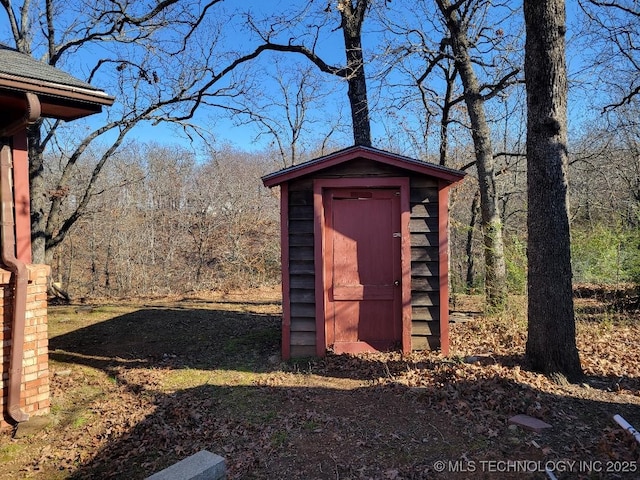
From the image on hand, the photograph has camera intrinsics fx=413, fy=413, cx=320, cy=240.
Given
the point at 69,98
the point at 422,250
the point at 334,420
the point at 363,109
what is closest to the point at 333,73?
the point at 363,109

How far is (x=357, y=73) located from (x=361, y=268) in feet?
20.7

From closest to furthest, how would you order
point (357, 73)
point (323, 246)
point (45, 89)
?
point (45, 89), point (323, 246), point (357, 73)

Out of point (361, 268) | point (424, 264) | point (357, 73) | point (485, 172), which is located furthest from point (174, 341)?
point (357, 73)

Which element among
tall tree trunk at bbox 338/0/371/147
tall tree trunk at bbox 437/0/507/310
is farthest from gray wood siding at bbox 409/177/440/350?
tall tree trunk at bbox 338/0/371/147

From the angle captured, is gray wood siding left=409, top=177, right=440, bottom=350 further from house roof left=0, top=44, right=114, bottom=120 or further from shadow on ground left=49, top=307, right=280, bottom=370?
house roof left=0, top=44, right=114, bottom=120

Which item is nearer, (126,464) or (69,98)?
(126,464)

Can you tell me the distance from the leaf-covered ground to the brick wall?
0.28 m

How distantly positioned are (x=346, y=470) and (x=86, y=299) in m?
11.0

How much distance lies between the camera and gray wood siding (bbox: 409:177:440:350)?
577 cm

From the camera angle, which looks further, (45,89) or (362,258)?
(362,258)

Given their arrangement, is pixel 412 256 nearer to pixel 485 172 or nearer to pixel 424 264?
pixel 424 264

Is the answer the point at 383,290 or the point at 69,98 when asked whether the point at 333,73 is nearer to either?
the point at 383,290

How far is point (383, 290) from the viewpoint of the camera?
5.86m

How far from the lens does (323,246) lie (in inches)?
228
